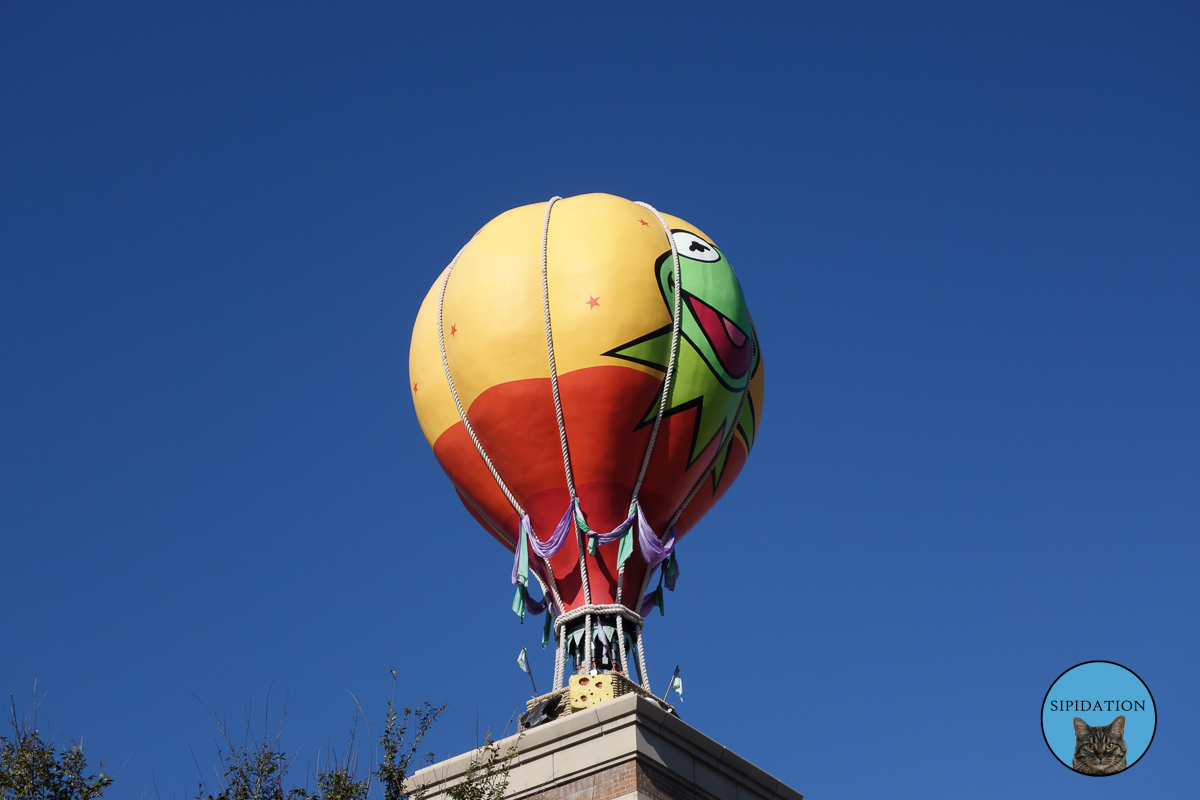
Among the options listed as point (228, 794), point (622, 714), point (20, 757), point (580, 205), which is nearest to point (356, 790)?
point (228, 794)

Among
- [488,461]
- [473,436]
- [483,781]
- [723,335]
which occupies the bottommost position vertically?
[483,781]

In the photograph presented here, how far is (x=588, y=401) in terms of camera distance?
773 inches

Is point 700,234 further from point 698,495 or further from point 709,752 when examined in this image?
point 709,752

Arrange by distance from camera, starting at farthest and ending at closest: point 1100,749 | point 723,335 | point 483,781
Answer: point 723,335 → point 1100,749 → point 483,781

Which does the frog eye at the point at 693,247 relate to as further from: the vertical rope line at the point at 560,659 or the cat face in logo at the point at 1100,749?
the cat face in logo at the point at 1100,749

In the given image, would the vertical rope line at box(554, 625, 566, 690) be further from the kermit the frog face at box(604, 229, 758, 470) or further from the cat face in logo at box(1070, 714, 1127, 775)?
the cat face in logo at box(1070, 714, 1127, 775)

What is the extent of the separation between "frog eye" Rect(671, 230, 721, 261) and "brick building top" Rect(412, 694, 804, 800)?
6.16 m

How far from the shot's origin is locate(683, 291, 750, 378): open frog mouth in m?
20.4

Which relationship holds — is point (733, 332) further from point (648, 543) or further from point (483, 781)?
point (483, 781)

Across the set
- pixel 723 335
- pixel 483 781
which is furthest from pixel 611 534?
pixel 483 781

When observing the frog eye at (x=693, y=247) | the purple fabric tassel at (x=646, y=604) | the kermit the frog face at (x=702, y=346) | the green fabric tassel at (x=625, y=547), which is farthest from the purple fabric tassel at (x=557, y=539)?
the frog eye at (x=693, y=247)

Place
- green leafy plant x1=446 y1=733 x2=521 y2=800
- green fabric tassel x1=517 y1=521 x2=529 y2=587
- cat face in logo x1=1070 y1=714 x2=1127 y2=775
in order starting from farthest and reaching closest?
1. green fabric tassel x1=517 y1=521 x2=529 y2=587
2. cat face in logo x1=1070 y1=714 x2=1127 y2=775
3. green leafy plant x1=446 y1=733 x2=521 y2=800

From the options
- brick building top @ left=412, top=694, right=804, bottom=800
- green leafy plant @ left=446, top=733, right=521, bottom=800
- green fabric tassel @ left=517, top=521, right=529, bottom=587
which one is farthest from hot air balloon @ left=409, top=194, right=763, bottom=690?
green leafy plant @ left=446, top=733, right=521, bottom=800

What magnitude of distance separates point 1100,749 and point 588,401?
725 cm
